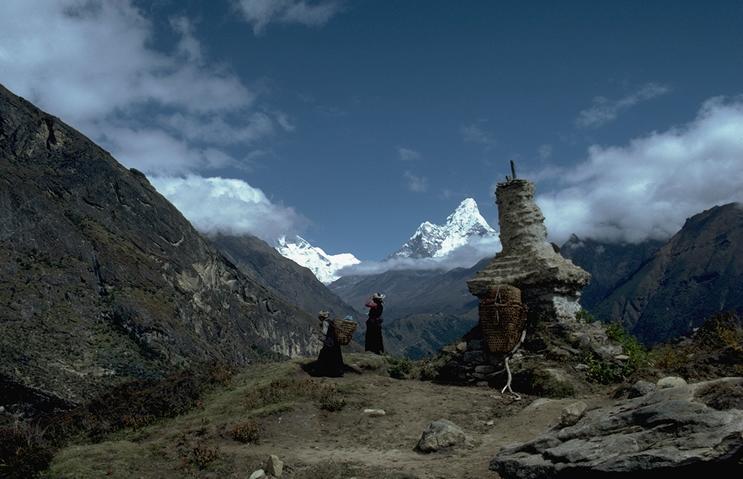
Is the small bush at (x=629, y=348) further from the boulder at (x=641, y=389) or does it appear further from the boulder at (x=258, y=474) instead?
the boulder at (x=258, y=474)

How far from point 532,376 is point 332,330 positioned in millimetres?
6031

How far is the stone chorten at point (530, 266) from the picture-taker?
17.6 meters

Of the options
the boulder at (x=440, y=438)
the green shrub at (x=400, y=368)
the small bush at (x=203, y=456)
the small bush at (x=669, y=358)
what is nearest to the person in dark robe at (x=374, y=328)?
the green shrub at (x=400, y=368)

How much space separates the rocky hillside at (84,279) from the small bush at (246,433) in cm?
5293

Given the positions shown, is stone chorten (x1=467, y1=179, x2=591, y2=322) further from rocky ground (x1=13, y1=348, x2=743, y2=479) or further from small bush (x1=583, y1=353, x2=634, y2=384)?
rocky ground (x1=13, y1=348, x2=743, y2=479)

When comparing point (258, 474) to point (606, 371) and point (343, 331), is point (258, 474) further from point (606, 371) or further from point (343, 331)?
point (606, 371)

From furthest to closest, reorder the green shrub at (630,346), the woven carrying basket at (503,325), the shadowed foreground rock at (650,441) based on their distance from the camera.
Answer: the woven carrying basket at (503,325) → the green shrub at (630,346) → the shadowed foreground rock at (650,441)

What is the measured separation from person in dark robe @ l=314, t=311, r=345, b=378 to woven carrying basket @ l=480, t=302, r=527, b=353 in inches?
177

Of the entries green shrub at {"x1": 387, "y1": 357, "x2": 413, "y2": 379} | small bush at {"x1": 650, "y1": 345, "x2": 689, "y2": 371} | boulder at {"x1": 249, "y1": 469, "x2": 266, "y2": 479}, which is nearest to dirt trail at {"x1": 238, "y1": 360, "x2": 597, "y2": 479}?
boulder at {"x1": 249, "y1": 469, "x2": 266, "y2": 479}

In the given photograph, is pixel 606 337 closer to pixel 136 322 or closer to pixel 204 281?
pixel 136 322

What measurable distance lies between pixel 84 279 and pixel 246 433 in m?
121

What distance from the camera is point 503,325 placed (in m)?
16.7

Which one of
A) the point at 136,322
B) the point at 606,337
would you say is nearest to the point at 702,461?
the point at 606,337

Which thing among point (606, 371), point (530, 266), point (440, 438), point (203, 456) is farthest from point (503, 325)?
point (203, 456)
